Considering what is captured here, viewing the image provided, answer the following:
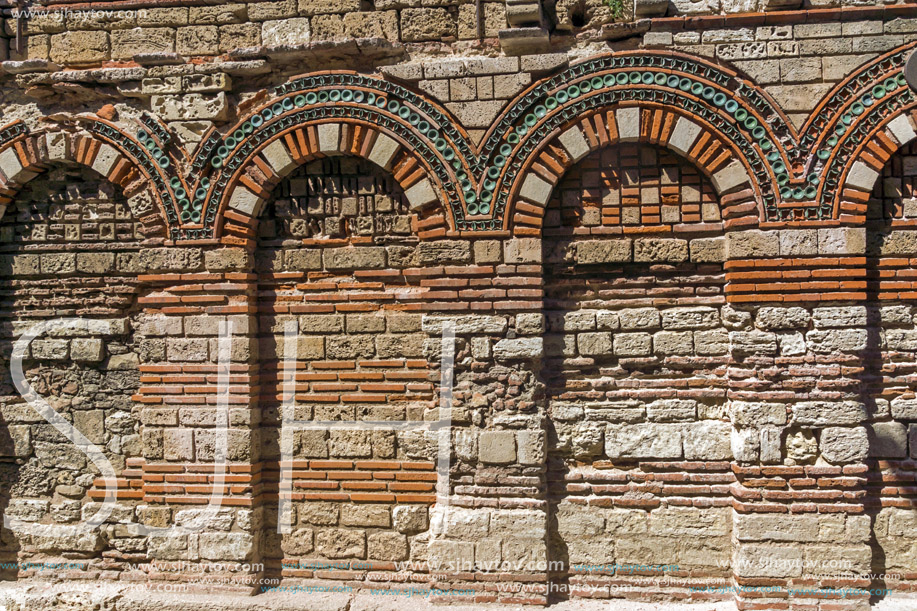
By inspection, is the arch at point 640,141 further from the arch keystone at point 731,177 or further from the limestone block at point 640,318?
the limestone block at point 640,318

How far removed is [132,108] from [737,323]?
15.0 ft

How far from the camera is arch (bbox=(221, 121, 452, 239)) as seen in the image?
4.73 m

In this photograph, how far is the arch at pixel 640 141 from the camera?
14.7ft

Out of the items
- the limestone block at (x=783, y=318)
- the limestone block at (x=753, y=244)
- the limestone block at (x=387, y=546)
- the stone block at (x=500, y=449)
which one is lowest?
the limestone block at (x=387, y=546)

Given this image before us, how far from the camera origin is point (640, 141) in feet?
15.1

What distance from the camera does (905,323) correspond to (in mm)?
4465

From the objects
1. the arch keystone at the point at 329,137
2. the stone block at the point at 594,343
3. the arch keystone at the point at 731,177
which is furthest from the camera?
the arch keystone at the point at 329,137

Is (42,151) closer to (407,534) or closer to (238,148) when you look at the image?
(238,148)

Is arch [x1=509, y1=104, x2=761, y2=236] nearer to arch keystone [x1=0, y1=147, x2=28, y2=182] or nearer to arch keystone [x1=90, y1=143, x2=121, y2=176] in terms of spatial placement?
arch keystone [x1=90, y1=143, x2=121, y2=176]

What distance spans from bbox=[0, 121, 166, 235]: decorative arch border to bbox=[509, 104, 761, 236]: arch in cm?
272

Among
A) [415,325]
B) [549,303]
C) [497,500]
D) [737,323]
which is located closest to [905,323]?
[737,323]

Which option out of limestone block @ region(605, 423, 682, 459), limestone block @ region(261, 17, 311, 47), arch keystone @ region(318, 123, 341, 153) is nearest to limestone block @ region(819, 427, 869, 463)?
limestone block @ region(605, 423, 682, 459)

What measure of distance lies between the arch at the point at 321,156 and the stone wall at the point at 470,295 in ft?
0.07

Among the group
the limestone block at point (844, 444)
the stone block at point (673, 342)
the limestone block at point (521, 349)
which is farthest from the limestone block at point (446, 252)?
the limestone block at point (844, 444)
